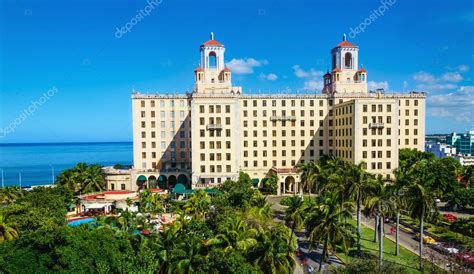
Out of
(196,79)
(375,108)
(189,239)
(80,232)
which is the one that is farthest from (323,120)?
(80,232)

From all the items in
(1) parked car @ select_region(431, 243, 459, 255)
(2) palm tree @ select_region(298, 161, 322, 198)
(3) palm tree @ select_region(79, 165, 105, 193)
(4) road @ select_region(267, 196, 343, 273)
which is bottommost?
(4) road @ select_region(267, 196, 343, 273)

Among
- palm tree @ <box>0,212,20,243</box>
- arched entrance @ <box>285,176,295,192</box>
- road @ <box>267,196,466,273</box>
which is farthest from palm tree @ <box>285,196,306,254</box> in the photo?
arched entrance @ <box>285,176,295,192</box>

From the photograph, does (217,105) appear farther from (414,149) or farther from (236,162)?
(414,149)

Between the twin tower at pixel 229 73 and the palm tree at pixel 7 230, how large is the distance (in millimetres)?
60534

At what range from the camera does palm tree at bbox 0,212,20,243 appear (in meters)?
33.9

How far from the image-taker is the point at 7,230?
34125 millimetres

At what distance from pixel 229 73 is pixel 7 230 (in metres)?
66.5

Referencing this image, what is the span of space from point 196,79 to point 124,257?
68.3 meters

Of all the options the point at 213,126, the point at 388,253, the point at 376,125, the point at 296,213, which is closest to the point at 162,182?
the point at 213,126

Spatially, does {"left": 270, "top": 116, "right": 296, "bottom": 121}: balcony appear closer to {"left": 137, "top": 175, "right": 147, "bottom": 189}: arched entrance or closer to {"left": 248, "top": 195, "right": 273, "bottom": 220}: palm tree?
{"left": 137, "top": 175, "right": 147, "bottom": 189}: arched entrance

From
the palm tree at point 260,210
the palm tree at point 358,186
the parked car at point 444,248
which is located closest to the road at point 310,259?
the palm tree at point 358,186

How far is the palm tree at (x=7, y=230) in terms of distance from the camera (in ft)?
111

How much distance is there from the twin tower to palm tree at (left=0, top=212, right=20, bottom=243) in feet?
199

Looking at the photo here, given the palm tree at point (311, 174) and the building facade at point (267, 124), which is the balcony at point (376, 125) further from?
the palm tree at point (311, 174)
